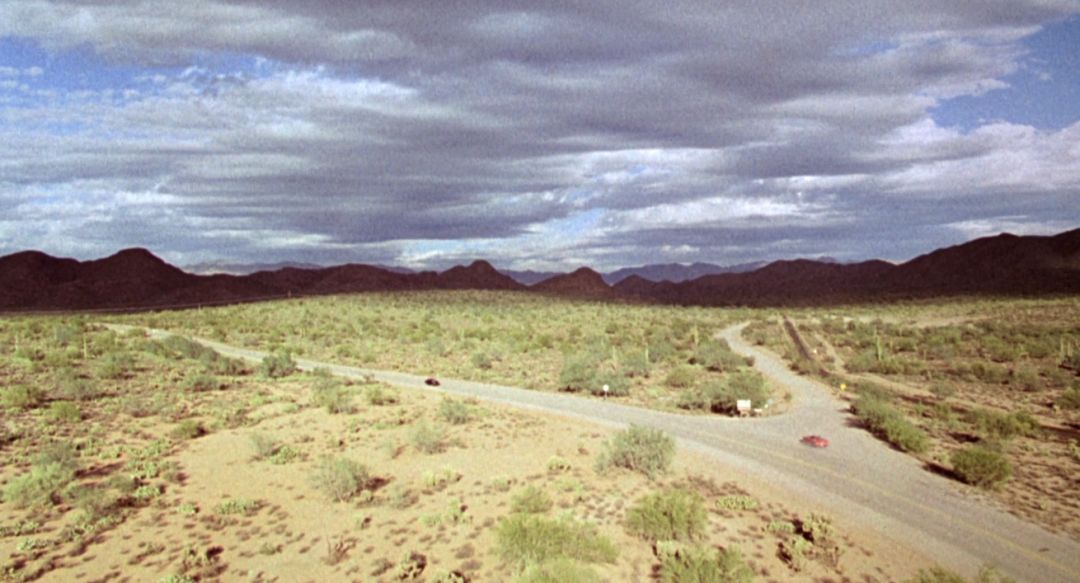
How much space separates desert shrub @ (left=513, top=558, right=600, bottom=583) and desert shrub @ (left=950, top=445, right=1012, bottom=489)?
1343 centimetres

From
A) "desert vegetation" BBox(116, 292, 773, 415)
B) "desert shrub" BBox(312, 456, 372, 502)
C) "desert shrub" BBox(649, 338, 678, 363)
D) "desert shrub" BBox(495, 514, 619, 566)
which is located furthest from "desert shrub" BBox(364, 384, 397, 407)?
"desert shrub" BBox(649, 338, 678, 363)

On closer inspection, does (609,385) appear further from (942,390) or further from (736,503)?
(942,390)

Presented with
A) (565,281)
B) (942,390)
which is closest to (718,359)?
(942,390)

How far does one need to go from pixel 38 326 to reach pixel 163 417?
38520 mm

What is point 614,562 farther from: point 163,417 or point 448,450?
point 163,417

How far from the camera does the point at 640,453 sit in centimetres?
2066

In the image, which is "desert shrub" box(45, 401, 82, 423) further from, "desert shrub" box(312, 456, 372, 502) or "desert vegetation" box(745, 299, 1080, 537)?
"desert vegetation" box(745, 299, 1080, 537)

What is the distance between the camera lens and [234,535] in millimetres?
16047

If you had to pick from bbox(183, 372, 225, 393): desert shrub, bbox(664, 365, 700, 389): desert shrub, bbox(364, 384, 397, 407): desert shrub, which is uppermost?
bbox(183, 372, 225, 393): desert shrub

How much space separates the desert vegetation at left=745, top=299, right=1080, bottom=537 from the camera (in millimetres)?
19297

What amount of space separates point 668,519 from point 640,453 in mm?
4892

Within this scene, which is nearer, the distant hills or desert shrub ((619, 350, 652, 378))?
desert shrub ((619, 350, 652, 378))

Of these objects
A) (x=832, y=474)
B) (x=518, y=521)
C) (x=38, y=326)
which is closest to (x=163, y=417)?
(x=518, y=521)

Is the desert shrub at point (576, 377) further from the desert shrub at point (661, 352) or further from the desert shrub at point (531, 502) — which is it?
the desert shrub at point (531, 502)
